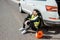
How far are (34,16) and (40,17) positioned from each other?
252mm

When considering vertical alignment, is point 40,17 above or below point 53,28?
above

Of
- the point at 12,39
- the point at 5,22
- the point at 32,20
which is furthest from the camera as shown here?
the point at 5,22

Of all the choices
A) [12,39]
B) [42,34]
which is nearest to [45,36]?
[42,34]

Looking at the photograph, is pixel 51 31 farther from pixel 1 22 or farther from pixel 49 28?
pixel 1 22

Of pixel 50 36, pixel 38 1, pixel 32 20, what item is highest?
pixel 38 1

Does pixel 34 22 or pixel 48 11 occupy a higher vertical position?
pixel 48 11

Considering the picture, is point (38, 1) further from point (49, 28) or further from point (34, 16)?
point (49, 28)

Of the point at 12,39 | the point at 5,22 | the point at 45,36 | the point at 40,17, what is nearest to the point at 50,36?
the point at 45,36

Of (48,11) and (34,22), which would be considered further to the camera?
(34,22)

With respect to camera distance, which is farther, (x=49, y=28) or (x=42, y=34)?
(x=49, y=28)

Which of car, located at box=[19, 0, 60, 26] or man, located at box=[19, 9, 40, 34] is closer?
car, located at box=[19, 0, 60, 26]

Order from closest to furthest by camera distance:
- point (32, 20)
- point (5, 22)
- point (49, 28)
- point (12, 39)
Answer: point (12, 39), point (32, 20), point (49, 28), point (5, 22)

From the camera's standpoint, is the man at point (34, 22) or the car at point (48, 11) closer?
the car at point (48, 11)

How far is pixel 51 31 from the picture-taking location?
9.09 meters
